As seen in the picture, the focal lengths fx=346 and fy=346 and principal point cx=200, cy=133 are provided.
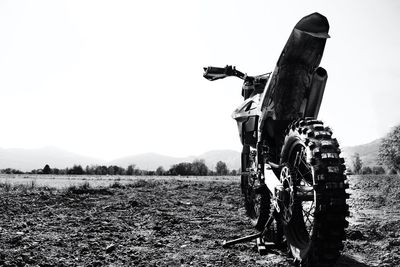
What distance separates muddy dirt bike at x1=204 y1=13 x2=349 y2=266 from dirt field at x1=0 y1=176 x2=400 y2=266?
54 cm

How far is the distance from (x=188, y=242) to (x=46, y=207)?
3.79 meters

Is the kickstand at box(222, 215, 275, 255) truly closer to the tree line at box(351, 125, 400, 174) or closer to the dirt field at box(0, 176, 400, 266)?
the dirt field at box(0, 176, 400, 266)

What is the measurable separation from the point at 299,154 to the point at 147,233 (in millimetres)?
2652

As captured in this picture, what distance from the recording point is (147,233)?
5191 mm

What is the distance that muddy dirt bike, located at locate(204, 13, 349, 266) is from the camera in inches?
121

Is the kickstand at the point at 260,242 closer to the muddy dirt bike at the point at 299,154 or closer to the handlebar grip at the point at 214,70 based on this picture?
→ the muddy dirt bike at the point at 299,154

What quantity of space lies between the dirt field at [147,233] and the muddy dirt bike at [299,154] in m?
0.54

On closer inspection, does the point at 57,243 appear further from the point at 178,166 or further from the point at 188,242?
the point at 178,166

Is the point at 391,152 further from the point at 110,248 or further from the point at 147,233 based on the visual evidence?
the point at 110,248

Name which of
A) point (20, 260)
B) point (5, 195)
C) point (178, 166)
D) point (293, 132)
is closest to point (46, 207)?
point (5, 195)

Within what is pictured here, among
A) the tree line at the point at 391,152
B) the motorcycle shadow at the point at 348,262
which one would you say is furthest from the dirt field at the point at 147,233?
the tree line at the point at 391,152

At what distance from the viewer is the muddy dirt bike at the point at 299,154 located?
10.0 feet

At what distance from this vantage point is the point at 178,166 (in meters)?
31.4

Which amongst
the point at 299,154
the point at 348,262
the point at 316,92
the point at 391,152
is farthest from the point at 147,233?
the point at 391,152
